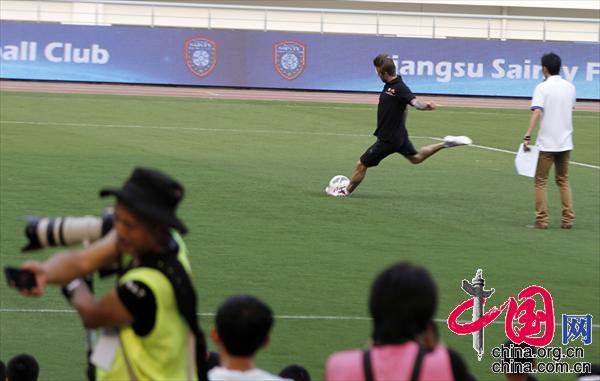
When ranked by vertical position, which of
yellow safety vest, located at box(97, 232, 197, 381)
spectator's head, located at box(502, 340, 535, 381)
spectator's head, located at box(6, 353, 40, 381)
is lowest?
spectator's head, located at box(6, 353, 40, 381)

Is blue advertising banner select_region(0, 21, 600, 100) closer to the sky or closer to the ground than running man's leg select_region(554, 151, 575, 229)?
closer to the sky

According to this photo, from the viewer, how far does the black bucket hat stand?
5238mm

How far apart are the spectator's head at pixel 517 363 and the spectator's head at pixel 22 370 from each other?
274 centimetres

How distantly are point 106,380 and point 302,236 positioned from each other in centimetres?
1010

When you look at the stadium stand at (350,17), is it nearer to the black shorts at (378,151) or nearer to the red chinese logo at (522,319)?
the black shorts at (378,151)

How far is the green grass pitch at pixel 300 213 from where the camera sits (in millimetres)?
11320

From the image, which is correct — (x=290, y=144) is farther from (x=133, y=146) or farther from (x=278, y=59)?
(x=278, y=59)

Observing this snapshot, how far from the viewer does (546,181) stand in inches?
655

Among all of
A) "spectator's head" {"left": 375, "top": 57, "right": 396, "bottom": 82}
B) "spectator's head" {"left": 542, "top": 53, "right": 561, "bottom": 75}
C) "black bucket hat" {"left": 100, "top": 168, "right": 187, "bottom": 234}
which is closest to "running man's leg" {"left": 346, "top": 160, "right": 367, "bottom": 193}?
"spectator's head" {"left": 375, "top": 57, "right": 396, "bottom": 82}

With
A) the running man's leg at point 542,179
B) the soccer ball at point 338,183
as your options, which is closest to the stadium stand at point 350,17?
the soccer ball at point 338,183

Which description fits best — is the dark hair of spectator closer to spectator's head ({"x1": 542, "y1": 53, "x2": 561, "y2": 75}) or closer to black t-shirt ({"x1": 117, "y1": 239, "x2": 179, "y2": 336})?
spectator's head ({"x1": 542, "y1": 53, "x2": 561, "y2": 75})

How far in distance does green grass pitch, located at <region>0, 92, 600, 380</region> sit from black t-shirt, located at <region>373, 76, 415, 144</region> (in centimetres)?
94

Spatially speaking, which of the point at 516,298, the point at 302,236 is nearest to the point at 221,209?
the point at 302,236

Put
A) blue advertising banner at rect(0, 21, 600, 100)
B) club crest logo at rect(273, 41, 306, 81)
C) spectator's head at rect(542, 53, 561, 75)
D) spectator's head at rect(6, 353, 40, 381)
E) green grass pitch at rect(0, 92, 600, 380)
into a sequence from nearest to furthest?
spectator's head at rect(6, 353, 40, 381)
green grass pitch at rect(0, 92, 600, 380)
spectator's head at rect(542, 53, 561, 75)
blue advertising banner at rect(0, 21, 600, 100)
club crest logo at rect(273, 41, 306, 81)
